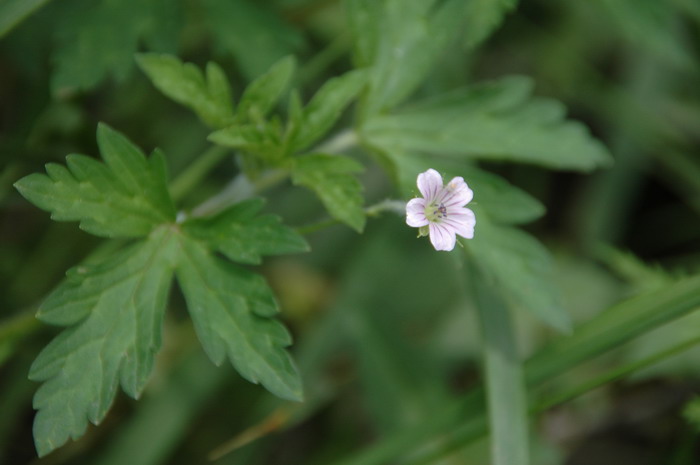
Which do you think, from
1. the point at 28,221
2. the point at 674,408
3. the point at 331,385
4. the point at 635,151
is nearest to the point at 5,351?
the point at 28,221

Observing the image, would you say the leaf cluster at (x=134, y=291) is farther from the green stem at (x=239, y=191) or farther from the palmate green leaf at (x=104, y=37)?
the palmate green leaf at (x=104, y=37)

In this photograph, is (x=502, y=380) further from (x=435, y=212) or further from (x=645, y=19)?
(x=645, y=19)

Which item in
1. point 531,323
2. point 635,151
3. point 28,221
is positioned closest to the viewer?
point 28,221

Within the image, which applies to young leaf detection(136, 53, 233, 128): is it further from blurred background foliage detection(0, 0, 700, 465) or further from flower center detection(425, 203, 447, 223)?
flower center detection(425, 203, 447, 223)

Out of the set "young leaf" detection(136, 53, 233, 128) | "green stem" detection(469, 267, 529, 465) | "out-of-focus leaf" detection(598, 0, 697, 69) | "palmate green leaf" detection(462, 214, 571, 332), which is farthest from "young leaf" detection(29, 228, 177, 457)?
"out-of-focus leaf" detection(598, 0, 697, 69)

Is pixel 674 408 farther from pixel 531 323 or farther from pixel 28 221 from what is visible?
pixel 28 221

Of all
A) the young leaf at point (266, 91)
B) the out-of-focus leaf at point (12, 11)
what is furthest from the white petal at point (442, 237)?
the out-of-focus leaf at point (12, 11)

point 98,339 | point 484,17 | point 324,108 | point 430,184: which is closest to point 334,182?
point 324,108
